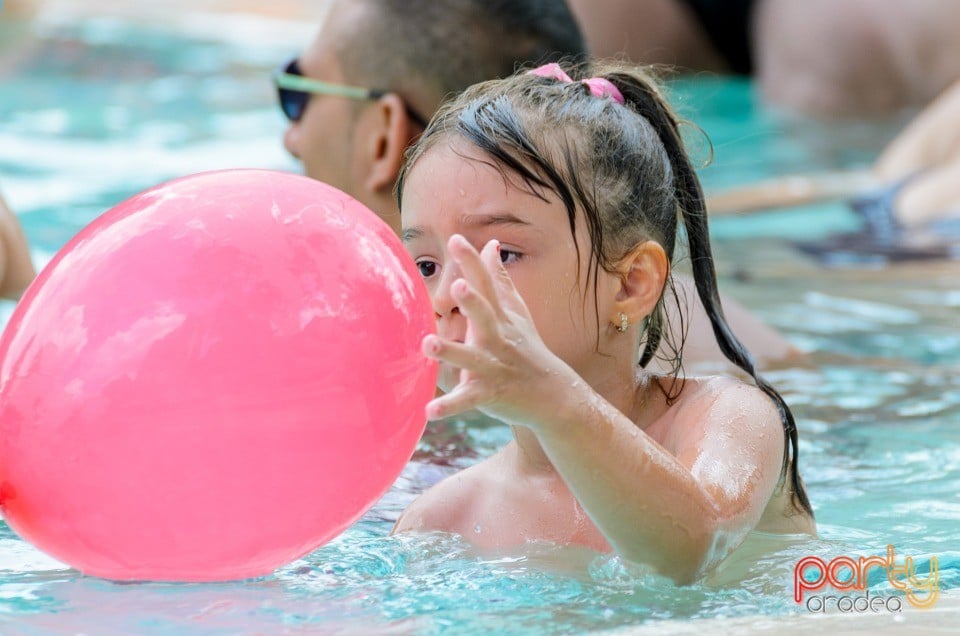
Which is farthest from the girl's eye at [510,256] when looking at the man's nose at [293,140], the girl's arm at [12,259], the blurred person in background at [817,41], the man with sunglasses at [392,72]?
the blurred person in background at [817,41]

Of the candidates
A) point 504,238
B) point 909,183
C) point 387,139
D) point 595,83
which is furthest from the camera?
point 909,183

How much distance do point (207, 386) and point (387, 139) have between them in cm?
231

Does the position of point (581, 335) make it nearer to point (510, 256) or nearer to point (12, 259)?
point (510, 256)

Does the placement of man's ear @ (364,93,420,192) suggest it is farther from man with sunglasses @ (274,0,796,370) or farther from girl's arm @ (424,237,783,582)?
girl's arm @ (424,237,783,582)

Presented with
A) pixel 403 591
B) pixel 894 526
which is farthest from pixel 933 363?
pixel 403 591

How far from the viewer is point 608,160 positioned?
276cm

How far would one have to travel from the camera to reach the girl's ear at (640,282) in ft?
9.02

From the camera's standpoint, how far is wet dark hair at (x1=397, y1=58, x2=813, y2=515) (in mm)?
2670

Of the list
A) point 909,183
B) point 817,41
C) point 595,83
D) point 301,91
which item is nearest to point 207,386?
point 595,83

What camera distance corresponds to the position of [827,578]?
268 centimetres

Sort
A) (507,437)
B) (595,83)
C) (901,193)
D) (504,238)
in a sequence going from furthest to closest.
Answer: (901,193) < (507,437) < (595,83) < (504,238)

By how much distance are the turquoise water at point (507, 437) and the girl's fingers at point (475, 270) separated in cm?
59

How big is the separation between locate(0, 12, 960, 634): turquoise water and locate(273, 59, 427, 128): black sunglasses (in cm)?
103

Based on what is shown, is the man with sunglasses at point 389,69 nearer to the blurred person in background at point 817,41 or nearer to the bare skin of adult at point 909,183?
the bare skin of adult at point 909,183
